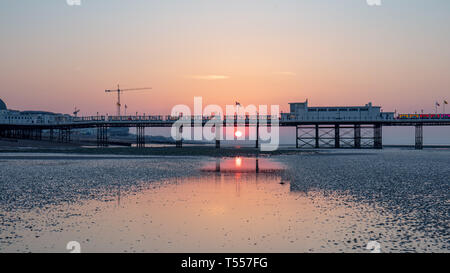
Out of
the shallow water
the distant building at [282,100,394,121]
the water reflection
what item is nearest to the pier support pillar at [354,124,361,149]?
the distant building at [282,100,394,121]

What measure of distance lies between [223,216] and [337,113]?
256 ft

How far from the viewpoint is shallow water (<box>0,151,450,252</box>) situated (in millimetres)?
9641

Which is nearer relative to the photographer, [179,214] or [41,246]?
[41,246]

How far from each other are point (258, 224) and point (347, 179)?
13.9 m

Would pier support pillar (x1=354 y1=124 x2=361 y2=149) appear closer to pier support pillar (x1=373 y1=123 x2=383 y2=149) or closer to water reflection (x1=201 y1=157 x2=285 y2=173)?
pier support pillar (x1=373 y1=123 x2=383 y2=149)

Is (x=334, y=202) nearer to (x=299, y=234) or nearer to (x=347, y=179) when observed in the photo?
(x=299, y=234)

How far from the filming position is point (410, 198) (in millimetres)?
16641

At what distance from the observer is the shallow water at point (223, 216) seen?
31.6ft

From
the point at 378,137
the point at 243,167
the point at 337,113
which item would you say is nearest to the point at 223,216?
the point at 243,167

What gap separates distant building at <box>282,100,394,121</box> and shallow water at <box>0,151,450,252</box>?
6521 centimetres

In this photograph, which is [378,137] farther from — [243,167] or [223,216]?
[223,216]

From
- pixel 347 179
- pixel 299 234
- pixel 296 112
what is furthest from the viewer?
pixel 296 112
